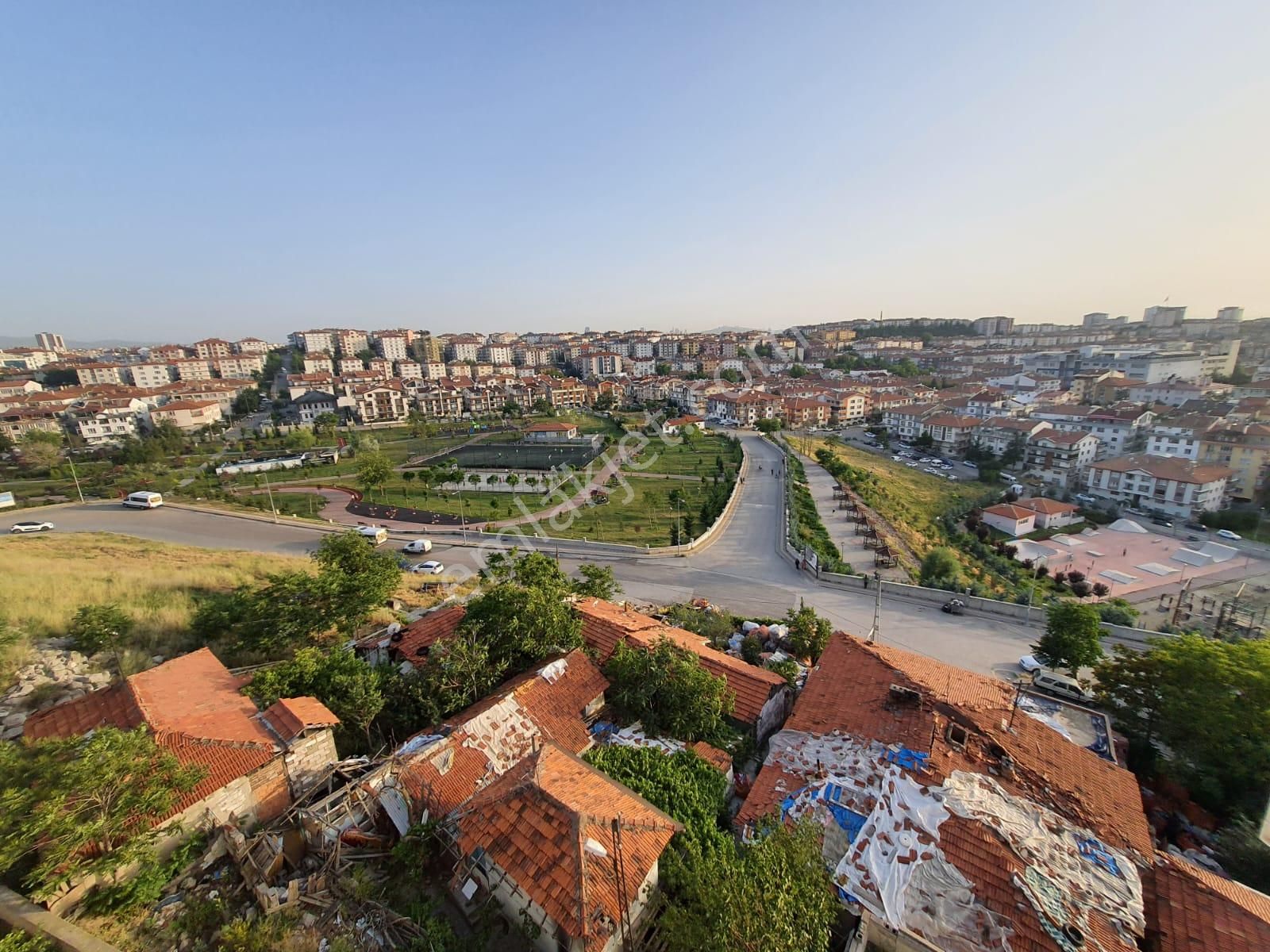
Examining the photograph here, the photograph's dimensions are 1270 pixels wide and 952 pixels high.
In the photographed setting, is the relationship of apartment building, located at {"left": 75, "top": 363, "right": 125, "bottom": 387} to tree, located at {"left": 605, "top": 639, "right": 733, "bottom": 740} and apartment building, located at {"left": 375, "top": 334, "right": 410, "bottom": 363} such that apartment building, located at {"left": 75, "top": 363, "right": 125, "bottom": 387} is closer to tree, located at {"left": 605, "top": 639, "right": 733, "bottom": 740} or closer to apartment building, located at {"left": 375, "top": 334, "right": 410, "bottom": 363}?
apartment building, located at {"left": 375, "top": 334, "right": 410, "bottom": 363}

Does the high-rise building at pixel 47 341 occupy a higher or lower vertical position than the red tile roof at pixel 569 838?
higher

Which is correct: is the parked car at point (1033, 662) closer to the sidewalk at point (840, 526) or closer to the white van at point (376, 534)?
the sidewalk at point (840, 526)

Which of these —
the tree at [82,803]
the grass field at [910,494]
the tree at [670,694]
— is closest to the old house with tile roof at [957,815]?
the tree at [670,694]

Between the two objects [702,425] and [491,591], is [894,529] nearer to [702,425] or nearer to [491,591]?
[491,591]

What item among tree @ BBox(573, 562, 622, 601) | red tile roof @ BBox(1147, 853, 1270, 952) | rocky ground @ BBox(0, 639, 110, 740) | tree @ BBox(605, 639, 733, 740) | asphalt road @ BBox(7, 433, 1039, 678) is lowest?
asphalt road @ BBox(7, 433, 1039, 678)

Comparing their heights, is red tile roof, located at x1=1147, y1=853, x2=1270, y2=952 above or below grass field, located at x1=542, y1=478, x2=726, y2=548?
above

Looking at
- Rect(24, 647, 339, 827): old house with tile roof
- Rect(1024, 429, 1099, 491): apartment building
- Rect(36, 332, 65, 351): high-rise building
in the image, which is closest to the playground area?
Rect(1024, 429, 1099, 491): apartment building

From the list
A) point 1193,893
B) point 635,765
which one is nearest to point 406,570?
point 635,765
